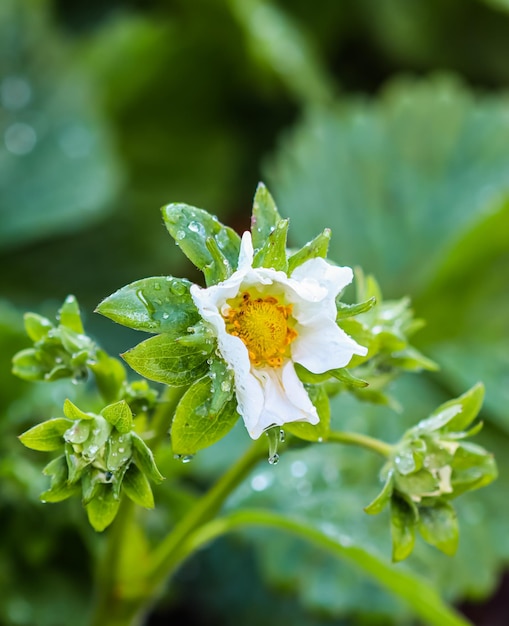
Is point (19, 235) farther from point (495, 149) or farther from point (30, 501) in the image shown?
point (495, 149)

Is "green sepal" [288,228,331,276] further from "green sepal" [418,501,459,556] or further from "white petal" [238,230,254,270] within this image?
"green sepal" [418,501,459,556]

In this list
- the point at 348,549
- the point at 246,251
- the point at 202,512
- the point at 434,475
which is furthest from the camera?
the point at 348,549

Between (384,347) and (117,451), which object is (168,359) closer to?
(117,451)

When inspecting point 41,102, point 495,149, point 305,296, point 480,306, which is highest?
point 305,296

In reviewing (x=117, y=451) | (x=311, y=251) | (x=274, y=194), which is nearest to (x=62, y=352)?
(x=117, y=451)

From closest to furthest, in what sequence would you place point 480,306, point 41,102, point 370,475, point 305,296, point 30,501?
point 305,296 → point 30,501 → point 370,475 → point 480,306 → point 41,102

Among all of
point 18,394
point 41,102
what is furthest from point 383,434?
point 41,102
